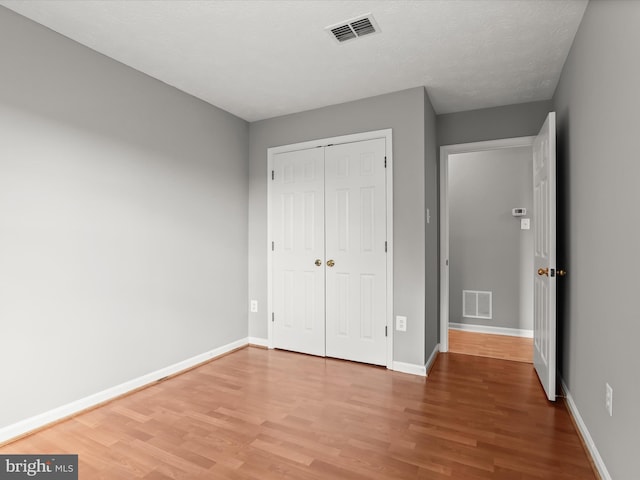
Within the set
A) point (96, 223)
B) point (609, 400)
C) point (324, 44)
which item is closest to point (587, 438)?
point (609, 400)

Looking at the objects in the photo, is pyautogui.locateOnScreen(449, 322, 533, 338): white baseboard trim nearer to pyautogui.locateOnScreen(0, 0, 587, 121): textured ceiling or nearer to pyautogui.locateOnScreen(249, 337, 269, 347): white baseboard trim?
pyautogui.locateOnScreen(249, 337, 269, 347): white baseboard trim

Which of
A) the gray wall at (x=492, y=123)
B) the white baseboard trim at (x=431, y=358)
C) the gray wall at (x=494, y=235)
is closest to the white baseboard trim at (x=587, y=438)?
the white baseboard trim at (x=431, y=358)

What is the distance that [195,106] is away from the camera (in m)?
3.43

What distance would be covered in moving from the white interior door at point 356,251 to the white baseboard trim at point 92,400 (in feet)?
4.31

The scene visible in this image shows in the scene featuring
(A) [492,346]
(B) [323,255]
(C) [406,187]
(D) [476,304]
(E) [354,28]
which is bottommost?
(A) [492,346]

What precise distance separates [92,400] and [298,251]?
212 centimetres

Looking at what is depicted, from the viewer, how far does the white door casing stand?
3354 millimetres

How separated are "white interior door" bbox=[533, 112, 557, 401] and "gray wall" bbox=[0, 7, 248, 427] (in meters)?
2.89

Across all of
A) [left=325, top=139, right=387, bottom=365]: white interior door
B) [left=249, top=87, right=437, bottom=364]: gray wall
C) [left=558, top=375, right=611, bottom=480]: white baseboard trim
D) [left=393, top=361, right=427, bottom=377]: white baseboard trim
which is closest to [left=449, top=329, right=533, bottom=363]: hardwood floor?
[left=249, top=87, right=437, bottom=364]: gray wall

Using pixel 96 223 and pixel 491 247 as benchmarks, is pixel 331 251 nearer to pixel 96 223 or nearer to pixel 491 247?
pixel 96 223

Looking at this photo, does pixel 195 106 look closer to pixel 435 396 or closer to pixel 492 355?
pixel 435 396

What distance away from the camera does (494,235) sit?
4.62 meters

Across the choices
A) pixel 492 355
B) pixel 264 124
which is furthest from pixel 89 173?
pixel 492 355

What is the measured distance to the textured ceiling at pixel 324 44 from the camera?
6.92 ft
